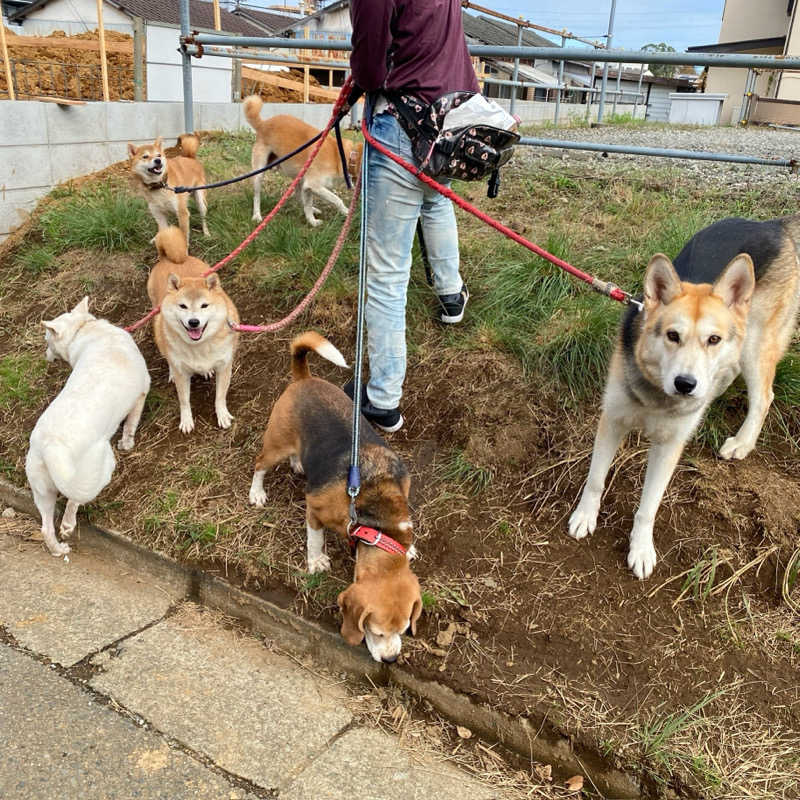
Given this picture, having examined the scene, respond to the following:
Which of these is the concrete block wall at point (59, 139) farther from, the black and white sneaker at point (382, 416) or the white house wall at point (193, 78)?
the black and white sneaker at point (382, 416)

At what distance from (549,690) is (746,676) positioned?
0.82 m

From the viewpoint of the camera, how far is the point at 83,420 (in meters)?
3.56

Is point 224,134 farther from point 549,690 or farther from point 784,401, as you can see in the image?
point 549,690

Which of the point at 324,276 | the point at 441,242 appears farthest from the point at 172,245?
the point at 441,242

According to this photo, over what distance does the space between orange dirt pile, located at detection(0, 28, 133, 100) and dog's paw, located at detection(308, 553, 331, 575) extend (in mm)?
10040

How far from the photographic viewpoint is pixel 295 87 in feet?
45.2

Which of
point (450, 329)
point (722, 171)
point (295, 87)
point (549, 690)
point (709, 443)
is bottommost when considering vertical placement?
point (549, 690)

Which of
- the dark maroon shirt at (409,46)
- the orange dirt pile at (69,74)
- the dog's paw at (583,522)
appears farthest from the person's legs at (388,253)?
the orange dirt pile at (69,74)

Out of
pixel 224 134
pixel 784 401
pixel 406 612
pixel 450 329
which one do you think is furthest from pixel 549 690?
pixel 224 134

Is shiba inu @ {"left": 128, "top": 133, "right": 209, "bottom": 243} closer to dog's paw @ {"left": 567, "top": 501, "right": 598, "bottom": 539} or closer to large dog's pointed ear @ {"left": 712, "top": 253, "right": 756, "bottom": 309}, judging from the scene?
dog's paw @ {"left": 567, "top": 501, "right": 598, "bottom": 539}

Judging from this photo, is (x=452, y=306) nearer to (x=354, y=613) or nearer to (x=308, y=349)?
(x=308, y=349)

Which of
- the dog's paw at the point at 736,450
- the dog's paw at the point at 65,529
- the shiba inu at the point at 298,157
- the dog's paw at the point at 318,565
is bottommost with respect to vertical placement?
the dog's paw at the point at 65,529

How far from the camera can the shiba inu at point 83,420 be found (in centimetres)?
343

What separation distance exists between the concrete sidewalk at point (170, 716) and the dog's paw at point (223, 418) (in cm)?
126
